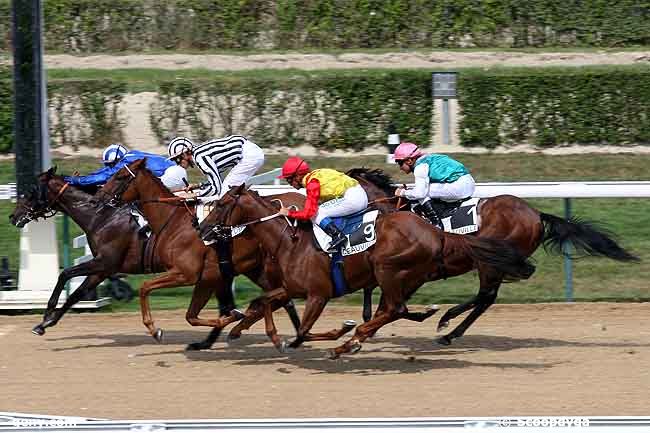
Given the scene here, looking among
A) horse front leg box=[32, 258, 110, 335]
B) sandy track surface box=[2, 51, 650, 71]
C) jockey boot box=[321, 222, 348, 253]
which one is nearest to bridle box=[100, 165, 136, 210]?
horse front leg box=[32, 258, 110, 335]

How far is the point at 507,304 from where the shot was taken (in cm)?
1091

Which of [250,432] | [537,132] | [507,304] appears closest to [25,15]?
[507,304]

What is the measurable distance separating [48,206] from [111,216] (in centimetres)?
58

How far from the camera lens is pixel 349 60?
67.5ft

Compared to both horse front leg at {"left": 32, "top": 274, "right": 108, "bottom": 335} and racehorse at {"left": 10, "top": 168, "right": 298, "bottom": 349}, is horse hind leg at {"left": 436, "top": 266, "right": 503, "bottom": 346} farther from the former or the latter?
horse front leg at {"left": 32, "top": 274, "right": 108, "bottom": 335}

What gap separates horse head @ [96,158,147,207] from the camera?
9164 millimetres

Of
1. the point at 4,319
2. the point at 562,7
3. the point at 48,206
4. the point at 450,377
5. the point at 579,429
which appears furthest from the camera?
the point at 562,7

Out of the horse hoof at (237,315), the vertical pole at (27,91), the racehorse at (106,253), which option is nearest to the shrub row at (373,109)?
the vertical pole at (27,91)

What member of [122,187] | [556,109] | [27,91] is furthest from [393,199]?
[556,109]

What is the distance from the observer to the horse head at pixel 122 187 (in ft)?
30.1

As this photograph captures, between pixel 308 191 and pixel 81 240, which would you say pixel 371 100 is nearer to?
pixel 81 240

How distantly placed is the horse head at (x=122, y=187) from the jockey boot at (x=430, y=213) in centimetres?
198

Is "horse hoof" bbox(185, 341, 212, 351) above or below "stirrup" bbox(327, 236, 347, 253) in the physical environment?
below

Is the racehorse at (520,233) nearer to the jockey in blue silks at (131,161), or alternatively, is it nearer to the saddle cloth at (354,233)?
the saddle cloth at (354,233)
